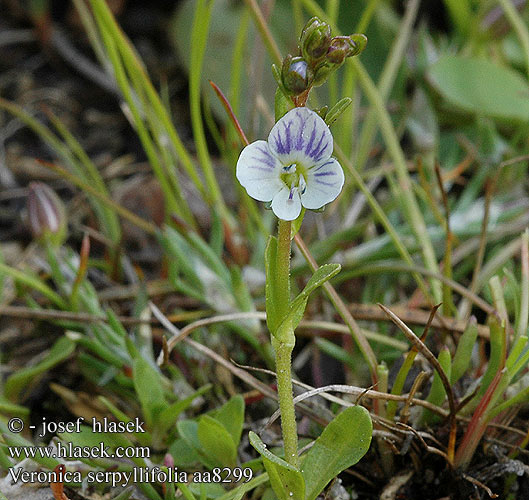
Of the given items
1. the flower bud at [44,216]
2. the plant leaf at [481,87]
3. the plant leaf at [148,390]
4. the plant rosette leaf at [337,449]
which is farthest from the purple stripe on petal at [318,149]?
the plant leaf at [481,87]

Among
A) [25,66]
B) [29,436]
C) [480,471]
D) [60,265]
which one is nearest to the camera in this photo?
[480,471]

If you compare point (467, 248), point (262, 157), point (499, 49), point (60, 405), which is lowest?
point (60, 405)

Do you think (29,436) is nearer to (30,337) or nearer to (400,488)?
(30,337)

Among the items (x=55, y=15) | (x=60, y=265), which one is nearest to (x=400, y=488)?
(x=60, y=265)

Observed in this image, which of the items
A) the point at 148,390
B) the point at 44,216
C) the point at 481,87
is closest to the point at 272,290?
the point at 148,390

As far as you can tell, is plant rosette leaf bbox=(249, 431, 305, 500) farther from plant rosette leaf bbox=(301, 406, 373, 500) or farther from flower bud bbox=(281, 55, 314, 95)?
flower bud bbox=(281, 55, 314, 95)

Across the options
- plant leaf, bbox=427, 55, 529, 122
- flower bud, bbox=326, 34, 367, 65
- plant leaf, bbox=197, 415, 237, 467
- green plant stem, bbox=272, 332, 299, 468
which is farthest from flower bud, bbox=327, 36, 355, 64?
plant leaf, bbox=427, 55, 529, 122

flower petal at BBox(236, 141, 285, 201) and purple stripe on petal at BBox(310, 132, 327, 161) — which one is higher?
purple stripe on petal at BBox(310, 132, 327, 161)
